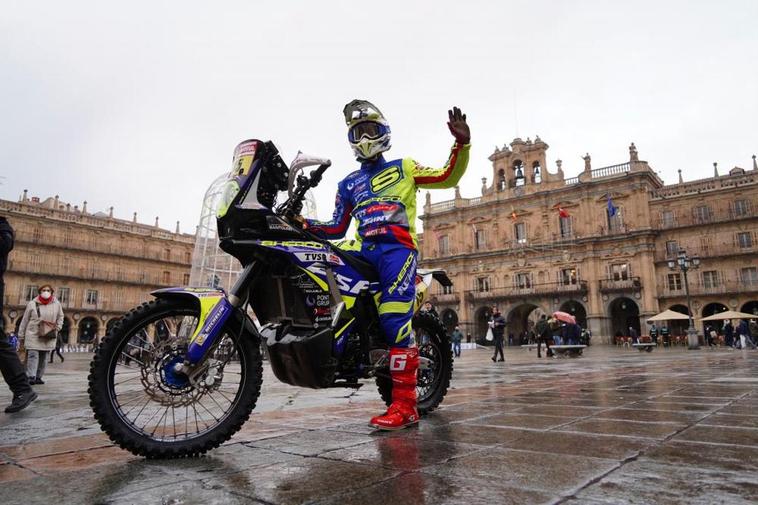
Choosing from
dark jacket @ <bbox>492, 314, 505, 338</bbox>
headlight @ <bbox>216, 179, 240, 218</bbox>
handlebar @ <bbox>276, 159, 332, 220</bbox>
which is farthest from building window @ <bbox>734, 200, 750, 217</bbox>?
headlight @ <bbox>216, 179, 240, 218</bbox>

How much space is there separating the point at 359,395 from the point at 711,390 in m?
3.17

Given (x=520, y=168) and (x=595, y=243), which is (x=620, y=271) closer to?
(x=595, y=243)

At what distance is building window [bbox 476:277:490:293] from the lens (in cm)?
4328

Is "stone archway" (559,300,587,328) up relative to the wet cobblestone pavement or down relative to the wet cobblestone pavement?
up

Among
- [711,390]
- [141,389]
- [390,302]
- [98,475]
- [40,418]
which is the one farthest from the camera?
[711,390]

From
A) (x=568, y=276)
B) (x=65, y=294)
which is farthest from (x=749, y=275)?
(x=65, y=294)

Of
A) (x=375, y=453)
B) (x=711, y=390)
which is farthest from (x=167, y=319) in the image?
(x=711, y=390)

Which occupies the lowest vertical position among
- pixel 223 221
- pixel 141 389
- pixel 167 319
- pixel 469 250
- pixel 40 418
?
pixel 40 418

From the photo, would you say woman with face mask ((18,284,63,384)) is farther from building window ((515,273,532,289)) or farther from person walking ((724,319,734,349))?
building window ((515,273,532,289))

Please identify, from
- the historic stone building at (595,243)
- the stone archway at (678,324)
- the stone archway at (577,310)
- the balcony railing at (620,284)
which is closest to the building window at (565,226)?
the historic stone building at (595,243)

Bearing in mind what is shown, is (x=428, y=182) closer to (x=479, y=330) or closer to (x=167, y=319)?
(x=167, y=319)

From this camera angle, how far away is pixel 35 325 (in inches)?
254

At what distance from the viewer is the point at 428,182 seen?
10.5 ft

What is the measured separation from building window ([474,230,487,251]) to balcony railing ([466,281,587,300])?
3887 millimetres
